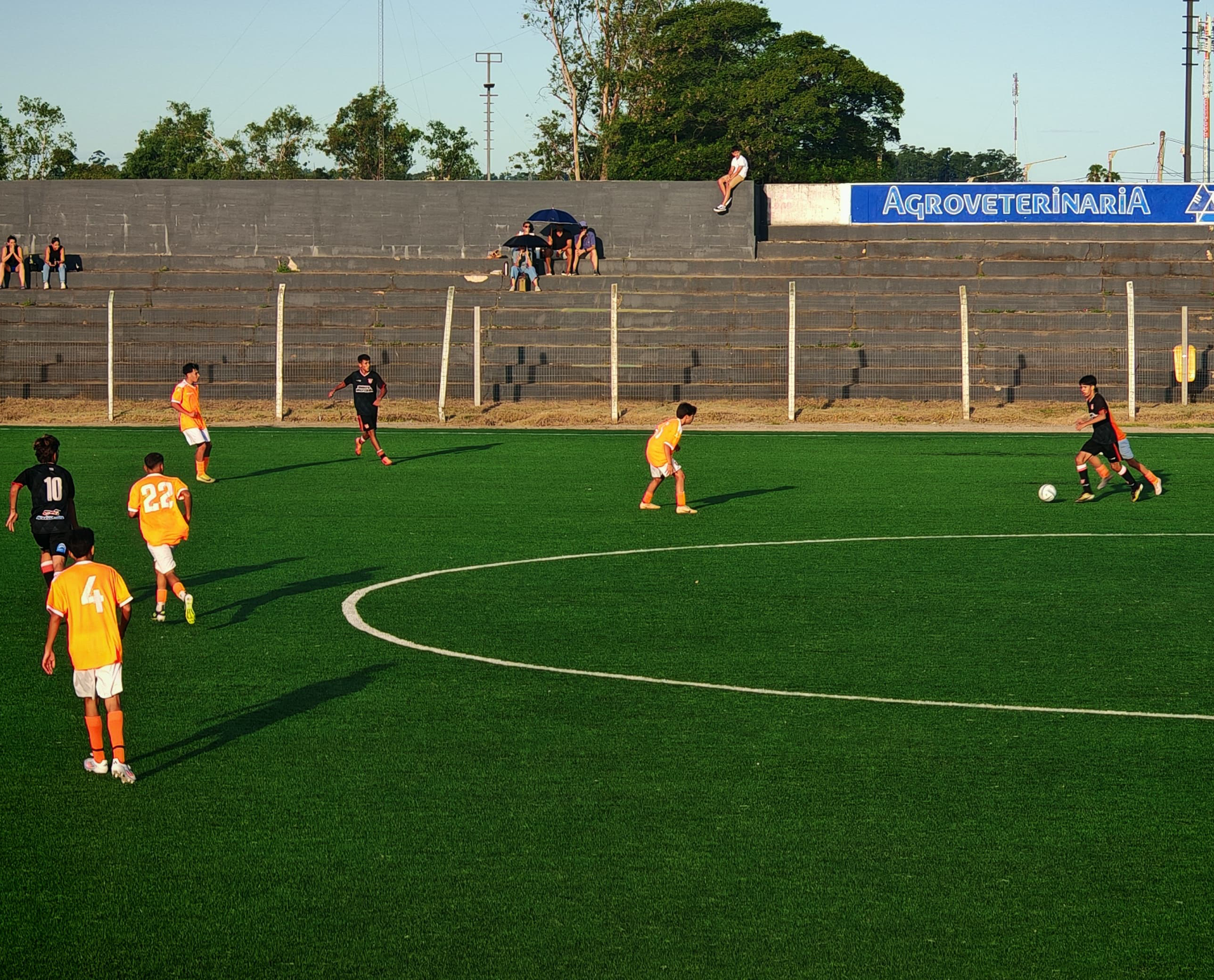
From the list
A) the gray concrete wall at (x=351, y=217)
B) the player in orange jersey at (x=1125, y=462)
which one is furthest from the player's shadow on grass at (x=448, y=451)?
the gray concrete wall at (x=351, y=217)

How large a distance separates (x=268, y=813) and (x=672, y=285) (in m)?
35.3

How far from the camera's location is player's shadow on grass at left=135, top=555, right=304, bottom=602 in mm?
14781

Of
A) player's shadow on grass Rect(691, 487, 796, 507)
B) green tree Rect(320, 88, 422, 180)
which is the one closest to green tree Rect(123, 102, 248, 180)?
green tree Rect(320, 88, 422, 180)

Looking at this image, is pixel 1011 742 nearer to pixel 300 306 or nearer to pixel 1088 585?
pixel 1088 585

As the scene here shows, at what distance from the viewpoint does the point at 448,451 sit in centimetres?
2970

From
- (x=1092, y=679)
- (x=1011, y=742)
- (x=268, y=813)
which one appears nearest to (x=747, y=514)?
(x=1092, y=679)

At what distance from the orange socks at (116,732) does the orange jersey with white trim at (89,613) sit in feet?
1.10

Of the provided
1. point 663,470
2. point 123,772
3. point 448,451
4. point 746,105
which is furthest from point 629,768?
point 746,105

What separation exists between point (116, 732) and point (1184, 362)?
108 ft

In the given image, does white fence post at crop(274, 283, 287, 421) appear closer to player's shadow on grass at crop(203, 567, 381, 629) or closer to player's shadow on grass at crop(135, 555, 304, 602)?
player's shadow on grass at crop(135, 555, 304, 602)

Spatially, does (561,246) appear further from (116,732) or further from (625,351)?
(116,732)

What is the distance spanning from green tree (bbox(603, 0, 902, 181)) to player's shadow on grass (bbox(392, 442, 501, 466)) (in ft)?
116

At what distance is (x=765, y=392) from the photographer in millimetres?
38344

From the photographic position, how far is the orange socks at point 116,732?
858 centimetres
